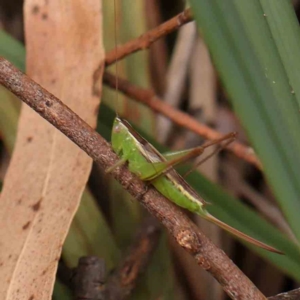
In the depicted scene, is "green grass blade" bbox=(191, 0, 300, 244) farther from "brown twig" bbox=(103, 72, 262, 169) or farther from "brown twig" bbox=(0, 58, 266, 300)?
"brown twig" bbox=(103, 72, 262, 169)

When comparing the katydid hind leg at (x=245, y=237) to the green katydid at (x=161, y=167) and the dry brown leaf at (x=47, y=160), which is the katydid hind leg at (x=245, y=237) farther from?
the dry brown leaf at (x=47, y=160)

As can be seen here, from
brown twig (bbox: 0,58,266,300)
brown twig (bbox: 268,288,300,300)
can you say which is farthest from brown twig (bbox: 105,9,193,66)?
brown twig (bbox: 268,288,300,300)

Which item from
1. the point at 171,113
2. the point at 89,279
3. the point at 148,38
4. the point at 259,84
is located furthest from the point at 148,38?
the point at 89,279

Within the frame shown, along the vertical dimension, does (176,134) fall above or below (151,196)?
below

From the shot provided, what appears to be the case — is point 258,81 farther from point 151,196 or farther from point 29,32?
point 29,32

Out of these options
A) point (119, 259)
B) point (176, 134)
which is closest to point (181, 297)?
point (119, 259)

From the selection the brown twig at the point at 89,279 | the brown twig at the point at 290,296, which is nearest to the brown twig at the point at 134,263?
the brown twig at the point at 89,279
